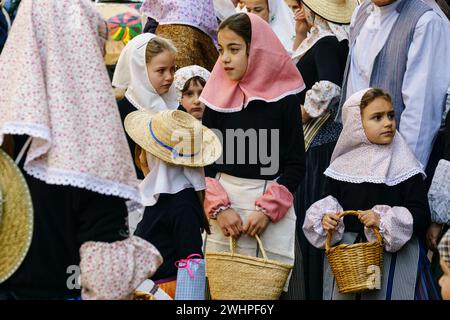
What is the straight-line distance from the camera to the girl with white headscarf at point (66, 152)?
3.54 m

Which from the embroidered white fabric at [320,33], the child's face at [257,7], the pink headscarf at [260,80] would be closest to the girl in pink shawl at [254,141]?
the pink headscarf at [260,80]

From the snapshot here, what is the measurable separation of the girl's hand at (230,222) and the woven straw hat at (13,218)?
209 centimetres

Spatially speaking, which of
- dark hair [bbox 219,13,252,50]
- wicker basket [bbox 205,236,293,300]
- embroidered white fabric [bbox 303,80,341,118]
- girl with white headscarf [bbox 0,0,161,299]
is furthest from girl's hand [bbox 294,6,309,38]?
girl with white headscarf [bbox 0,0,161,299]

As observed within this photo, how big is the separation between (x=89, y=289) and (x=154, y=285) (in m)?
1.40

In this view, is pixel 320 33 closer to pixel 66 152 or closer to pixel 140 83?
pixel 140 83

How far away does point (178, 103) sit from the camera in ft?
21.9

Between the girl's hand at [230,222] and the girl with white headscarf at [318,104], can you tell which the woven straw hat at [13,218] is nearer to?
the girl's hand at [230,222]

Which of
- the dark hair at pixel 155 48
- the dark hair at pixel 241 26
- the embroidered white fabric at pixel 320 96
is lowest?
the embroidered white fabric at pixel 320 96

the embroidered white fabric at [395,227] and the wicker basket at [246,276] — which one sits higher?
the embroidered white fabric at [395,227]

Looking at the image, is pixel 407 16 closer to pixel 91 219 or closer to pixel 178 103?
pixel 178 103

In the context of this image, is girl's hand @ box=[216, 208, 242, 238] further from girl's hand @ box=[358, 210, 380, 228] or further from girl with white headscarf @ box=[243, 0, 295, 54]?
girl with white headscarf @ box=[243, 0, 295, 54]

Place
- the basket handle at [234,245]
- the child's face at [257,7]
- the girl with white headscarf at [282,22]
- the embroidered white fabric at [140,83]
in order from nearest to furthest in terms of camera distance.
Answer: the basket handle at [234,245]
the embroidered white fabric at [140,83]
the child's face at [257,7]
the girl with white headscarf at [282,22]

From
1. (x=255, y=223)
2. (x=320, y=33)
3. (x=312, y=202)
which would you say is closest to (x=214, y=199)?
(x=255, y=223)

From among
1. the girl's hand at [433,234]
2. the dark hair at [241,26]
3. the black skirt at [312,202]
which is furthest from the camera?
the black skirt at [312,202]
